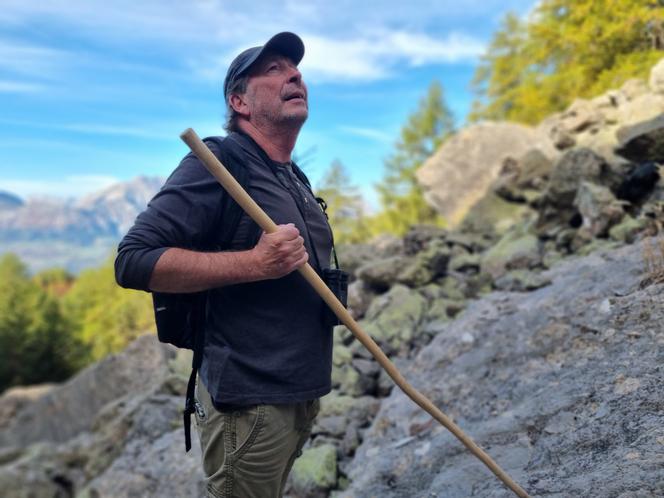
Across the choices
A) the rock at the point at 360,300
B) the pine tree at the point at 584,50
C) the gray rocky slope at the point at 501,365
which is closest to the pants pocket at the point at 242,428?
the gray rocky slope at the point at 501,365

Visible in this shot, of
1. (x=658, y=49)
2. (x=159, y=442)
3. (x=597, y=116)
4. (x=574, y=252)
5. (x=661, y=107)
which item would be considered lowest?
(x=159, y=442)

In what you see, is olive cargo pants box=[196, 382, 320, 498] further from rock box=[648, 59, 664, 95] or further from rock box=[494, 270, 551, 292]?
rock box=[648, 59, 664, 95]

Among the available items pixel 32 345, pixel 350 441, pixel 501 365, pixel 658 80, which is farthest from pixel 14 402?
pixel 658 80

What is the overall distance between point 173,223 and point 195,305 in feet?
1.80

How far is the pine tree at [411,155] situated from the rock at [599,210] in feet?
95.6

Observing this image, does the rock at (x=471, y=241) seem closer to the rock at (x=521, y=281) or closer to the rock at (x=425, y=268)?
the rock at (x=425, y=268)

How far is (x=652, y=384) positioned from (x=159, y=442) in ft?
21.9

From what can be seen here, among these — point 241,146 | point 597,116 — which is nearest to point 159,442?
→ point 241,146

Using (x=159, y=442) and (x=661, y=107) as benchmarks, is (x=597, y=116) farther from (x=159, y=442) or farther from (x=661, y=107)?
(x=159, y=442)

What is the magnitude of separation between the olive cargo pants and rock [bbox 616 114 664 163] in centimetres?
826

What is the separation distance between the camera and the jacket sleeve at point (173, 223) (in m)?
2.34

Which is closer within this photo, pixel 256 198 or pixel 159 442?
pixel 256 198

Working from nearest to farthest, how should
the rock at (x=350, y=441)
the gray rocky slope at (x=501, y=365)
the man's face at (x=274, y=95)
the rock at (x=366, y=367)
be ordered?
the man's face at (x=274, y=95) → the gray rocky slope at (x=501, y=365) → the rock at (x=350, y=441) → the rock at (x=366, y=367)

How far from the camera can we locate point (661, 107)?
10898 mm
